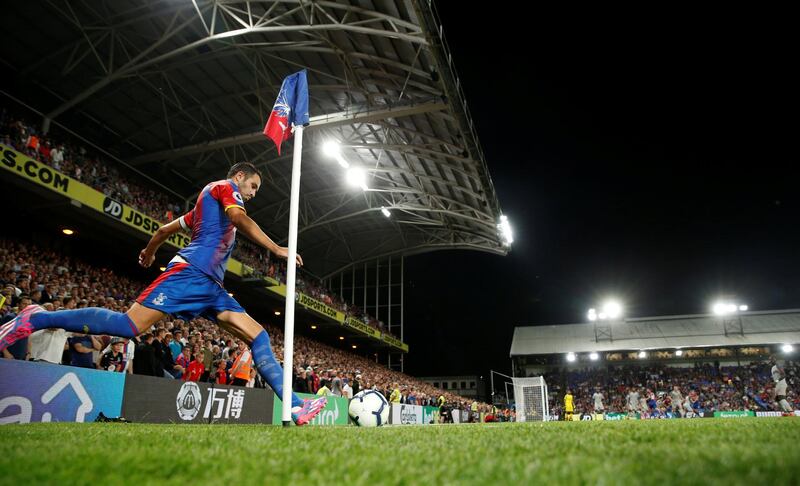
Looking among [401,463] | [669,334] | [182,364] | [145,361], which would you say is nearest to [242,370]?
[182,364]

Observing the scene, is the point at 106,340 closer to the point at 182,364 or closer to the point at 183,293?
the point at 182,364

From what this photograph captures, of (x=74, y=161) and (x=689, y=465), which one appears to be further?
(x=74, y=161)

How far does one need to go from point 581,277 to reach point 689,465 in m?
50.6

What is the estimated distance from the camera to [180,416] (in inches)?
323

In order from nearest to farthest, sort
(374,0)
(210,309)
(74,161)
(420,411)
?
(210,309) < (374,0) < (74,161) < (420,411)

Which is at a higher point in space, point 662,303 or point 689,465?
point 662,303

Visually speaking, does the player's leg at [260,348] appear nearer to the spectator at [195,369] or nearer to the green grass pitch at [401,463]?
the green grass pitch at [401,463]

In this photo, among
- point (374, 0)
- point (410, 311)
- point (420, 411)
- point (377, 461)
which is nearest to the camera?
point (377, 461)

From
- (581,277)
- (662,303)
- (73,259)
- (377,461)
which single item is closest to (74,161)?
(73,259)

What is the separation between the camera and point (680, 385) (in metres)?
38.2

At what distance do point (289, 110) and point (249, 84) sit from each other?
59.7 ft

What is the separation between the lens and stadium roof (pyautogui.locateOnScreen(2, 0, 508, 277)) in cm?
1683

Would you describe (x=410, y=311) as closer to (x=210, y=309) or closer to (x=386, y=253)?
(x=386, y=253)

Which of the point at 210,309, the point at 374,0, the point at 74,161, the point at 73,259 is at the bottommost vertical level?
the point at 210,309
